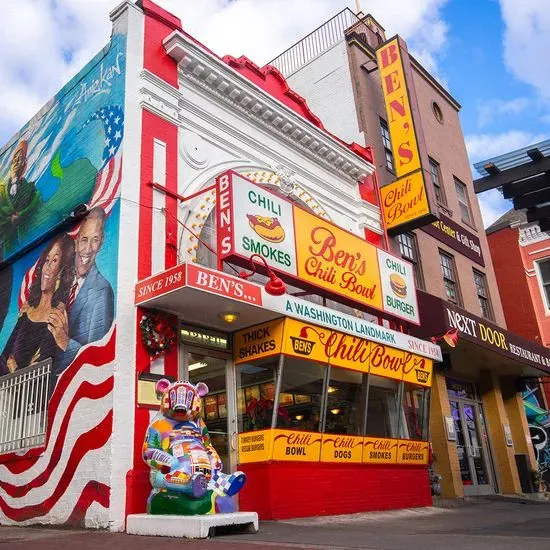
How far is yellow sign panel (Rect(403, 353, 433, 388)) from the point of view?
41.4 ft

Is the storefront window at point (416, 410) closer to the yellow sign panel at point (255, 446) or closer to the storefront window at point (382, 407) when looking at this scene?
the storefront window at point (382, 407)

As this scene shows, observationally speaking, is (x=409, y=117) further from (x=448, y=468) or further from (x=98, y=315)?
(x=98, y=315)

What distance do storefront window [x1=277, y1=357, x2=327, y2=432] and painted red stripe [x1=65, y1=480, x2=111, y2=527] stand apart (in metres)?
2.89

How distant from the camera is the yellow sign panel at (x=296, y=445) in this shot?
9.26 metres

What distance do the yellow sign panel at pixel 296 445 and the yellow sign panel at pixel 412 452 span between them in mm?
A: 2726

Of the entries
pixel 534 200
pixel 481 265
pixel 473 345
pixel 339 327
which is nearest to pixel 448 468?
pixel 473 345

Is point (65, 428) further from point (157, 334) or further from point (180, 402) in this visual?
point (180, 402)

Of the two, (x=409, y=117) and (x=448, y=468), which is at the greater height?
(x=409, y=117)

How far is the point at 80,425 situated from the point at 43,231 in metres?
4.20

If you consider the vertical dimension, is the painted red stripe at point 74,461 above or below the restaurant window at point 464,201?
below

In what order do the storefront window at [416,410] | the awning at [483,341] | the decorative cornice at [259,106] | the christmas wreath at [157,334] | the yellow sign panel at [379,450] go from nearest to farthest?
the christmas wreath at [157,334], the yellow sign panel at [379,450], the decorative cornice at [259,106], the storefront window at [416,410], the awning at [483,341]

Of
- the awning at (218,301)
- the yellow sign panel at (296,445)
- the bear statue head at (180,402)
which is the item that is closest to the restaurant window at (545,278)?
the awning at (218,301)

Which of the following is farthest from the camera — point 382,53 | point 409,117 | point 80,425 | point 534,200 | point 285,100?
point 382,53

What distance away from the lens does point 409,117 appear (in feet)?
51.4
